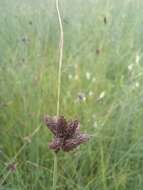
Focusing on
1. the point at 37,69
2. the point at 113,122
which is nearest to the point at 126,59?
the point at 37,69

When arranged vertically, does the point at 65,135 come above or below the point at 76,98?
below

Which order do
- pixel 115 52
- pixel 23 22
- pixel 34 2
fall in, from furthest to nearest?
pixel 34 2 → pixel 23 22 → pixel 115 52

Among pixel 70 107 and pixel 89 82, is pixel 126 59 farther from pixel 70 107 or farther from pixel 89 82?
pixel 70 107

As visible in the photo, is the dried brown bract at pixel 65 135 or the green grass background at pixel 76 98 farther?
the green grass background at pixel 76 98

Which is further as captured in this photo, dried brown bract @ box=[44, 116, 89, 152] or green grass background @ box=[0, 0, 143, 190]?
green grass background @ box=[0, 0, 143, 190]
